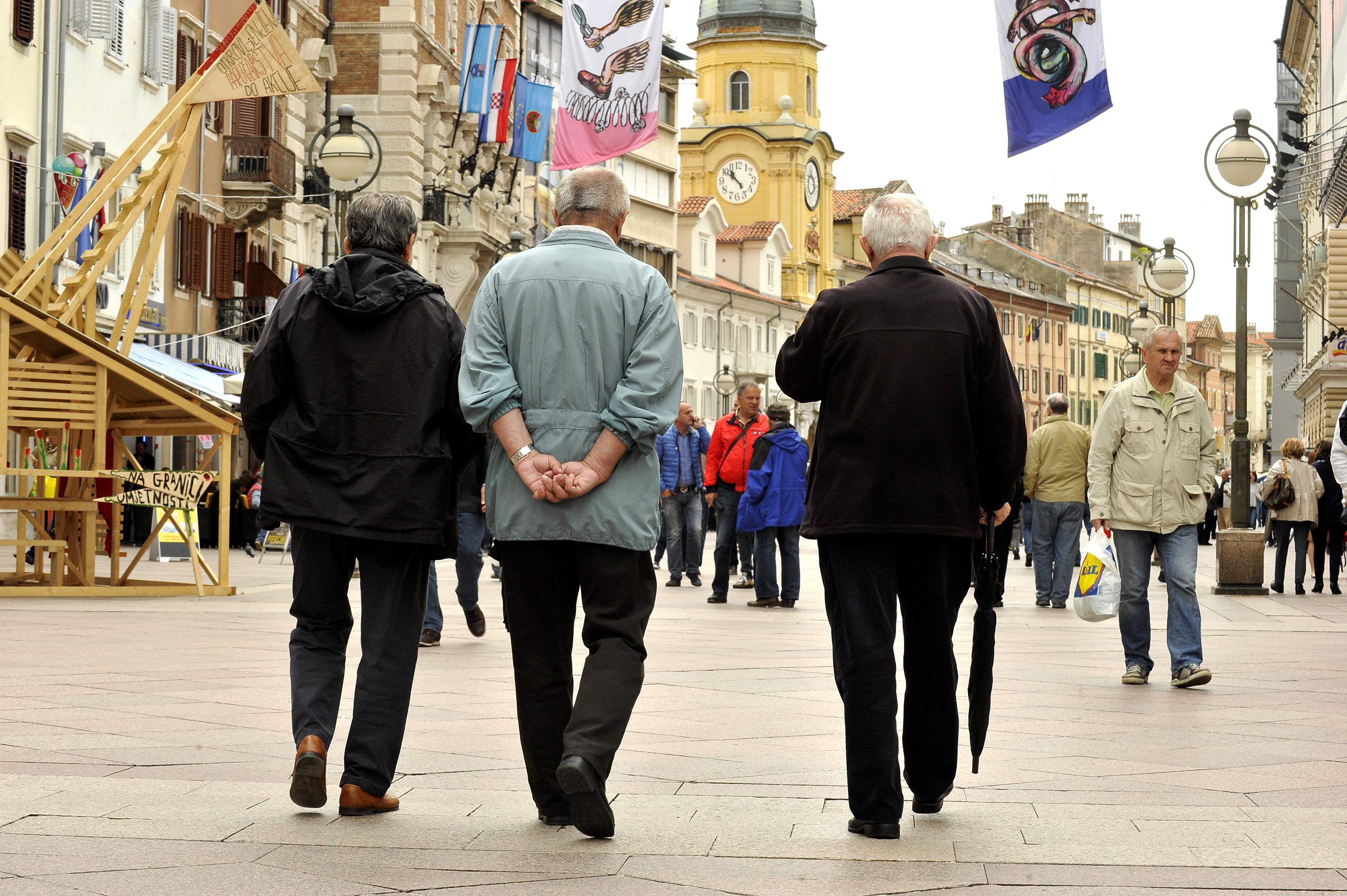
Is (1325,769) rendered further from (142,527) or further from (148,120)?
(148,120)

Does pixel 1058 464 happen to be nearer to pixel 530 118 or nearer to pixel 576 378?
pixel 576 378

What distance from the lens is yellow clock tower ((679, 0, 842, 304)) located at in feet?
305

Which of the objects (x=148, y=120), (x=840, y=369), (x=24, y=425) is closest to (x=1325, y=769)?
(x=840, y=369)

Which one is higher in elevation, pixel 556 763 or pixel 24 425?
pixel 24 425

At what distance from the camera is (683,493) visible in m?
20.6

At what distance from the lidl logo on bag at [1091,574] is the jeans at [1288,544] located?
38.7 feet

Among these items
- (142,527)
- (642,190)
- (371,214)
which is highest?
(642,190)

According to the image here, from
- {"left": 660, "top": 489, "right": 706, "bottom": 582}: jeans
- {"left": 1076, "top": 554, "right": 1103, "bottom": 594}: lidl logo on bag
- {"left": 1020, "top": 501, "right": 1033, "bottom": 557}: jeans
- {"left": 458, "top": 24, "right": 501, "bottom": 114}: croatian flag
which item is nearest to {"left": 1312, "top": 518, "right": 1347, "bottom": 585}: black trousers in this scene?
{"left": 1020, "top": 501, "right": 1033, "bottom": 557}: jeans

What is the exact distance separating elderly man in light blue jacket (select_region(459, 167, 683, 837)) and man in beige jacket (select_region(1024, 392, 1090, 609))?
40.6 ft

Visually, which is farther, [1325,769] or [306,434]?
[1325,769]

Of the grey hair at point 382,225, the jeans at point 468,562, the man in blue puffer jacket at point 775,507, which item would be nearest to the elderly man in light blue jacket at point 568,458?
the grey hair at point 382,225

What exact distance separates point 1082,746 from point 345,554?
10.4 ft

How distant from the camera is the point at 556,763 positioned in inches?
235

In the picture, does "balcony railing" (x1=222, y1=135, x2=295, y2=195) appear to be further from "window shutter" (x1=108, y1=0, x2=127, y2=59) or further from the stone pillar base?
the stone pillar base
